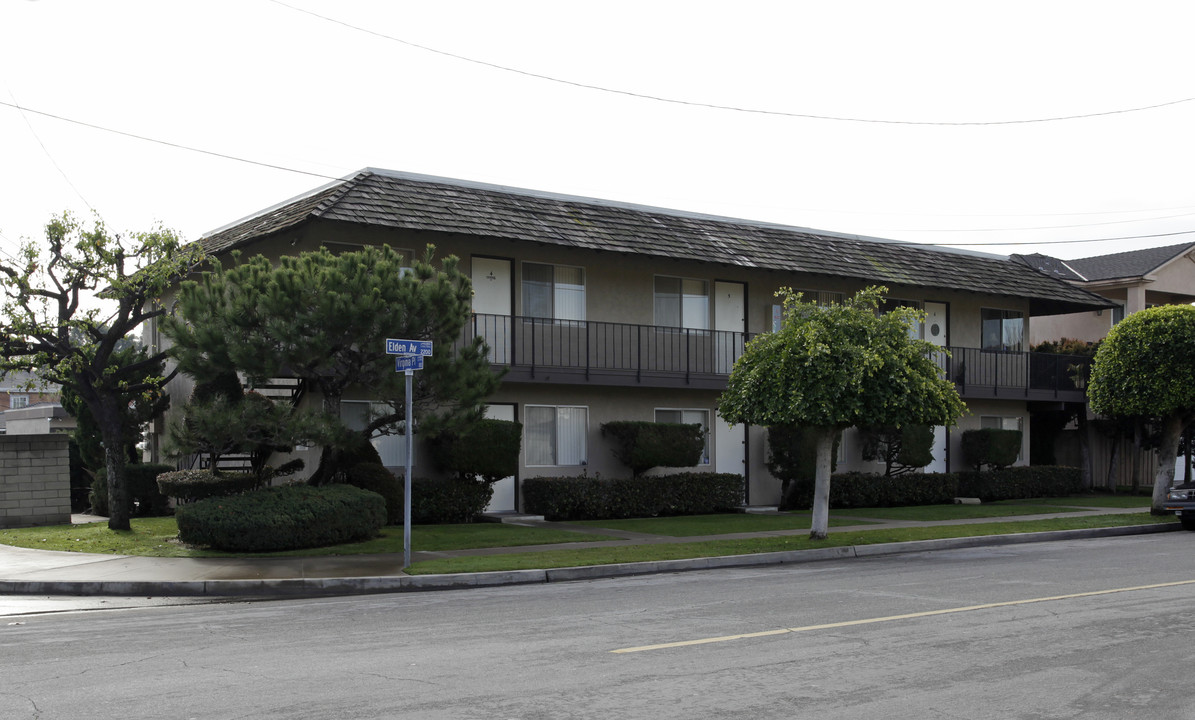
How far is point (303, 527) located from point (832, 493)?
13951 mm

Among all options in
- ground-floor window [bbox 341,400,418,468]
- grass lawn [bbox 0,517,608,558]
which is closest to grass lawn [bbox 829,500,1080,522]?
grass lawn [bbox 0,517,608,558]

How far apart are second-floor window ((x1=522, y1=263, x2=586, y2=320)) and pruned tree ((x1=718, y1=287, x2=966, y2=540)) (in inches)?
269

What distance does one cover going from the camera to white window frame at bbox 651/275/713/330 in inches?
994

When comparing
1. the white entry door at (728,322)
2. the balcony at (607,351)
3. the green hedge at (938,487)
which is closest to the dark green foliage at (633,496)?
the balcony at (607,351)

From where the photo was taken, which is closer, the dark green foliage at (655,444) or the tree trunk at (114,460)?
the tree trunk at (114,460)

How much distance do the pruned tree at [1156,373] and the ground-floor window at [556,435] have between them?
450 inches

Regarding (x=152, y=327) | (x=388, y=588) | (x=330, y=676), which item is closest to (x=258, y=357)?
(x=388, y=588)

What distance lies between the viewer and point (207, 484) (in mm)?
20359

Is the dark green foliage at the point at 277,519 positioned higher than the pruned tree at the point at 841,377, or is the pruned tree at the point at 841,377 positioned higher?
the pruned tree at the point at 841,377

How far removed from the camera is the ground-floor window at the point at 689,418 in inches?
995

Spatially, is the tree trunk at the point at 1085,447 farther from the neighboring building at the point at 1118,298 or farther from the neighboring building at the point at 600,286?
the neighboring building at the point at 600,286

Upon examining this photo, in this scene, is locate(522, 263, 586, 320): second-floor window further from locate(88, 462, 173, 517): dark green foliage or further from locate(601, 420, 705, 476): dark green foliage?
locate(88, 462, 173, 517): dark green foliage

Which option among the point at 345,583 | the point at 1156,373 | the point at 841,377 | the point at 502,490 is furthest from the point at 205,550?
the point at 1156,373

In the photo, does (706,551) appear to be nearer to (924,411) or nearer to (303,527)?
(924,411)
